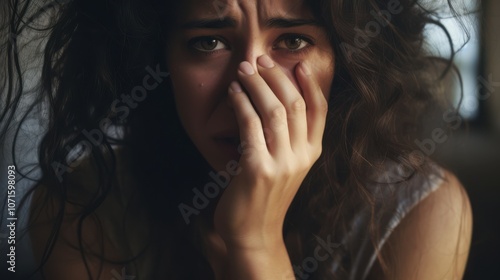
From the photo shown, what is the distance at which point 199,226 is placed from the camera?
780mm

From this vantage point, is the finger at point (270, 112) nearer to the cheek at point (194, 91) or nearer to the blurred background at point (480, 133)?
the cheek at point (194, 91)

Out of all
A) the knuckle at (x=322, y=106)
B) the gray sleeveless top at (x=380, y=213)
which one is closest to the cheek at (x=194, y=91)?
the knuckle at (x=322, y=106)

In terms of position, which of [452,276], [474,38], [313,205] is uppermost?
[474,38]

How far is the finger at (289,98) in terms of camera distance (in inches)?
23.4

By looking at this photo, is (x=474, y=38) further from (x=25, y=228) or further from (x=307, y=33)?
(x=25, y=228)

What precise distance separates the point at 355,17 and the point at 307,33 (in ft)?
0.20

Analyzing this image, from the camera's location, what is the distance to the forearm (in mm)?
608

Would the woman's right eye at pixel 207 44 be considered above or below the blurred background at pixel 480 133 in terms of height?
above

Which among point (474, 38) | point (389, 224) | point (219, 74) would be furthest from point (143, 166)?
point (474, 38)

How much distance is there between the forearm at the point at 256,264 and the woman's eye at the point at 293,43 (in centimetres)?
23

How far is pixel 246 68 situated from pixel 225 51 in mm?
45

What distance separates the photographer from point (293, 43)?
62 cm

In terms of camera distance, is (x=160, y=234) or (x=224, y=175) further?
(x=160, y=234)
